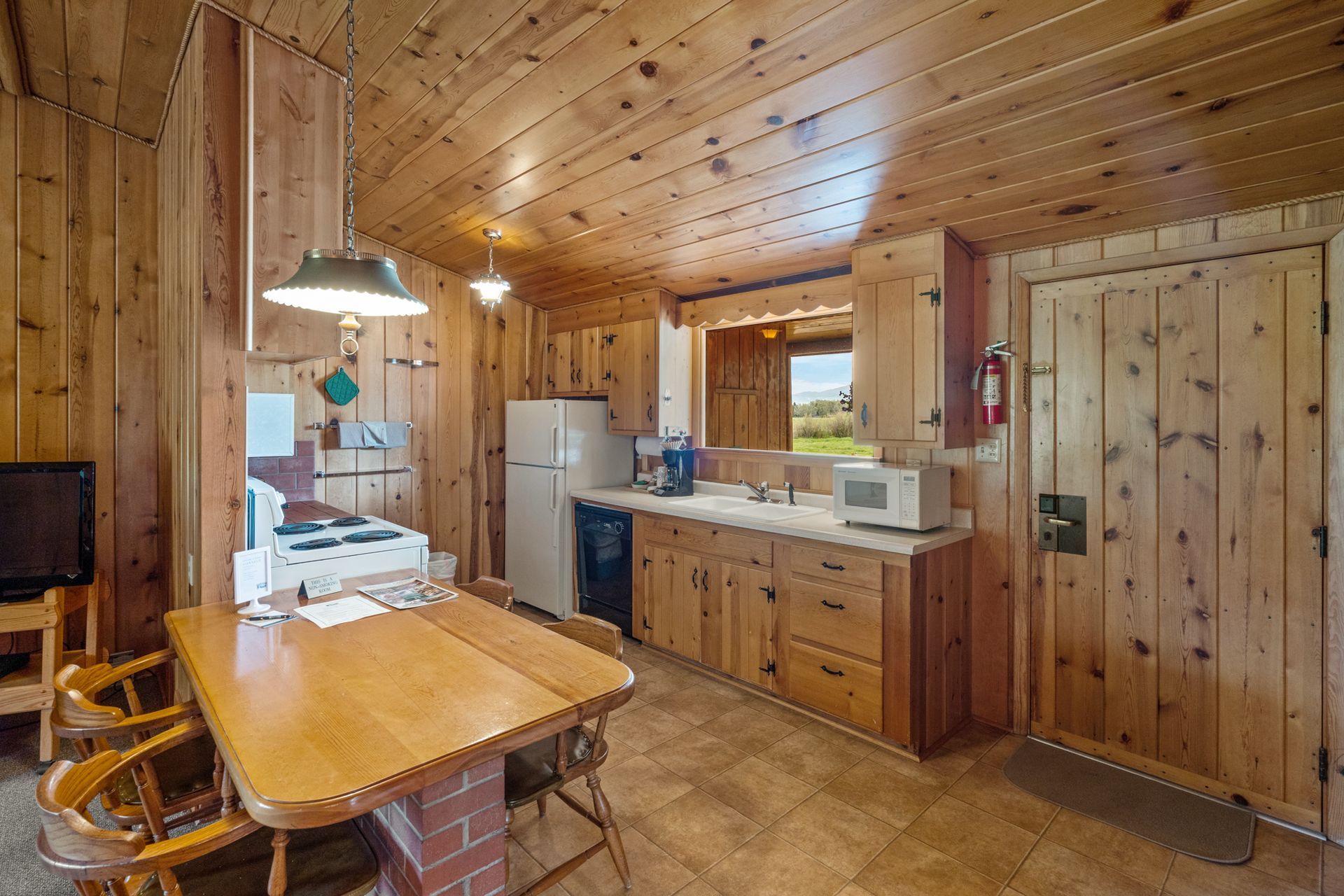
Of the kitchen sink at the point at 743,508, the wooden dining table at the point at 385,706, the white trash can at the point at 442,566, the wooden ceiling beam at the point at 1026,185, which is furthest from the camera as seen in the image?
the white trash can at the point at 442,566

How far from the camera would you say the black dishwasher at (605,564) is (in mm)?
3875

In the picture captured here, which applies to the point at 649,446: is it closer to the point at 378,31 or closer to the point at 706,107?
the point at 706,107

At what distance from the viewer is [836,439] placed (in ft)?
11.6

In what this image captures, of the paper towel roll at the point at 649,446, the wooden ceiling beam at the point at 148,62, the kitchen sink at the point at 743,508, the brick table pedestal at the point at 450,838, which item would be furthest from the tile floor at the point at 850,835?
the wooden ceiling beam at the point at 148,62

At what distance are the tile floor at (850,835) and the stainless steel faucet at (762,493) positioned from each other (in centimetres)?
130

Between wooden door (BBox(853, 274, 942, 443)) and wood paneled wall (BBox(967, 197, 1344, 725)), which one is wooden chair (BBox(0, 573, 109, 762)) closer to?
wooden door (BBox(853, 274, 942, 443))

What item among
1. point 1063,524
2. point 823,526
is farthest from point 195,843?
point 1063,524

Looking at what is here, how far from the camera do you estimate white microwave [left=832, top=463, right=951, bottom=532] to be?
2.68 metres

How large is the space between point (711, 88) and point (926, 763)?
2.72m

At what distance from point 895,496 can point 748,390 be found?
58.8 inches

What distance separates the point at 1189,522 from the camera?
240 cm

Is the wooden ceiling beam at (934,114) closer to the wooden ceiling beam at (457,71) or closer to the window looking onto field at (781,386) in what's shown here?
the wooden ceiling beam at (457,71)

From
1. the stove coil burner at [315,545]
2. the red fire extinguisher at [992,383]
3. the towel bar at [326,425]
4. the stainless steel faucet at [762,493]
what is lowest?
the stove coil burner at [315,545]

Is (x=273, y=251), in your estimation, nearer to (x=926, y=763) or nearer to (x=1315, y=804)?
(x=926, y=763)
